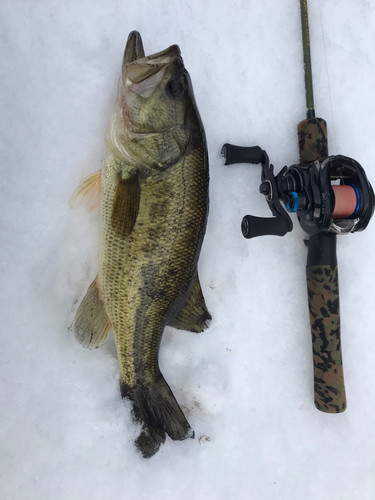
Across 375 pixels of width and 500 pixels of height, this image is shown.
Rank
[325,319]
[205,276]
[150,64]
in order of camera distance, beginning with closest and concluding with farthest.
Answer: [150,64]
[325,319]
[205,276]

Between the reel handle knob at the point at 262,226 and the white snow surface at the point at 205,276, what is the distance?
0.37 meters

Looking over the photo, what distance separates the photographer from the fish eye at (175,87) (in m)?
1.45

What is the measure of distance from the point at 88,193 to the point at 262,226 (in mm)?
847

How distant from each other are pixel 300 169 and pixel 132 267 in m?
0.96

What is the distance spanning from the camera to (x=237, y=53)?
78.6 inches

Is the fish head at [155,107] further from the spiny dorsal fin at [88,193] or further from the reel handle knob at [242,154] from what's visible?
the reel handle knob at [242,154]

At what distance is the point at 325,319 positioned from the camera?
1816 mm

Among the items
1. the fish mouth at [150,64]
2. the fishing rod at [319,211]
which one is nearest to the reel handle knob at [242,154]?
the fishing rod at [319,211]

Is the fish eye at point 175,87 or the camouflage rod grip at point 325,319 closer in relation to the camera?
the fish eye at point 175,87

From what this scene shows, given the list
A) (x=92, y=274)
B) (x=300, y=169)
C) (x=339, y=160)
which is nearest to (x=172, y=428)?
(x=92, y=274)

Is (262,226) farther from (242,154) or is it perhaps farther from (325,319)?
(325,319)

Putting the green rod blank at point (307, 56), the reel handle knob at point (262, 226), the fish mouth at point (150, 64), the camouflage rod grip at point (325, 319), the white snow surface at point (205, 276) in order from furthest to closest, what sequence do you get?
the green rod blank at point (307, 56)
the camouflage rod grip at point (325, 319)
the white snow surface at point (205, 276)
the reel handle knob at point (262, 226)
the fish mouth at point (150, 64)

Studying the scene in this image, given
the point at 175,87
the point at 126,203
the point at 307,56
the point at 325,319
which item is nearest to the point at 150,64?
the point at 175,87

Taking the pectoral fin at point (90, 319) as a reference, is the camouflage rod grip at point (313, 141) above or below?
above
